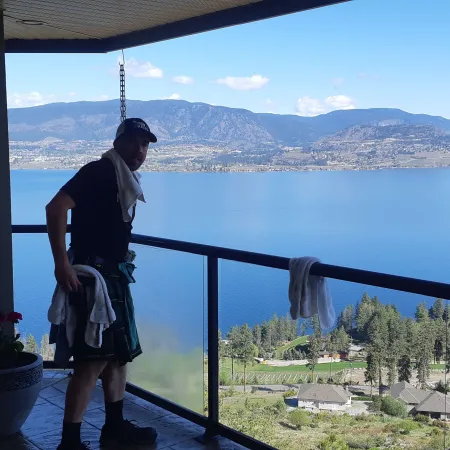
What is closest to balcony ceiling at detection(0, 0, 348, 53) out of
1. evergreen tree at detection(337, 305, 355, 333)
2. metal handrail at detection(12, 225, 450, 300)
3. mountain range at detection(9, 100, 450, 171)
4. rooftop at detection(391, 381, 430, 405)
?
metal handrail at detection(12, 225, 450, 300)

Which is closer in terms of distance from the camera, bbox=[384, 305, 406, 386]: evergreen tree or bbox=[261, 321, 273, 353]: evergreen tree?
bbox=[384, 305, 406, 386]: evergreen tree

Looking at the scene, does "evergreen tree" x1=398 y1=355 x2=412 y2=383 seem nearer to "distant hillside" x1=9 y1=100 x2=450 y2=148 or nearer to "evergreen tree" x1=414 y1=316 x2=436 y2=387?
"evergreen tree" x1=414 y1=316 x2=436 y2=387

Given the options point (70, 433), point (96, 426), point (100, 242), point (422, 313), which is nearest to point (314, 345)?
point (422, 313)

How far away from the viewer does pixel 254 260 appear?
2.73m

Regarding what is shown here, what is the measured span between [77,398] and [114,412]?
1.23 ft

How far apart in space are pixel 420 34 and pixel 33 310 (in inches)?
1079

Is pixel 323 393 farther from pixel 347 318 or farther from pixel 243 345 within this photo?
pixel 243 345

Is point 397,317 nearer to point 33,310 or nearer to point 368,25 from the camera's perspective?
point 33,310

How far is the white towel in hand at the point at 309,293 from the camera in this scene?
2.45 meters

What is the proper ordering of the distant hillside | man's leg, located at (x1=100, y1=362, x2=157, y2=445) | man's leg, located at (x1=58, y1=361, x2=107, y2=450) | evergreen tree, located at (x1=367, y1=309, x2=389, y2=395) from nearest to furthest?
1. evergreen tree, located at (x1=367, y1=309, x2=389, y2=395)
2. man's leg, located at (x1=58, y1=361, x2=107, y2=450)
3. man's leg, located at (x1=100, y1=362, x2=157, y2=445)
4. the distant hillside

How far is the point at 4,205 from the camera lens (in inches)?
130

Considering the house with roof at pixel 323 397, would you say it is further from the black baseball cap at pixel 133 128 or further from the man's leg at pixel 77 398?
the black baseball cap at pixel 133 128

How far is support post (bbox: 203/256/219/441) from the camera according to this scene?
9.94 ft

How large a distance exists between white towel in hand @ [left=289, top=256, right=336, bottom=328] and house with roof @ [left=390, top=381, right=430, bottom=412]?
375 millimetres
